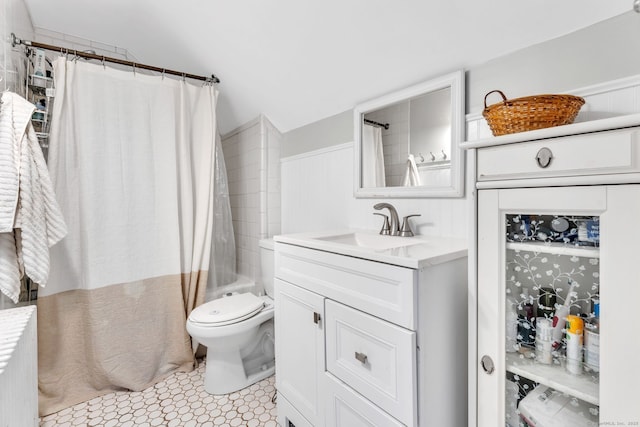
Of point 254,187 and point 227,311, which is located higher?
point 254,187

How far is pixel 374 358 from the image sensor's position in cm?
106

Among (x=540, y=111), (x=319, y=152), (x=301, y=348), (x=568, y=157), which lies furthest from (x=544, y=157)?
(x=319, y=152)

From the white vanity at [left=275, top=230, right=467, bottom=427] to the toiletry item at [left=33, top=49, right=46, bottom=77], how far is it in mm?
1757

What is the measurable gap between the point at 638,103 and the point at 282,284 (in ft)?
4.68

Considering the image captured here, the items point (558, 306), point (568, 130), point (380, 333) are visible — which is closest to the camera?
point (568, 130)

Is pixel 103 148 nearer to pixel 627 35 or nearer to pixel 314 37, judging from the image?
pixel 314 37

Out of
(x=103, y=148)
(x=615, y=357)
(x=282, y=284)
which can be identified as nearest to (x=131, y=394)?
(x=282, y=284)

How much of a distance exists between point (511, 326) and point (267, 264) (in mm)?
1622

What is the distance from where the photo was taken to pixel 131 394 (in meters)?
1.88

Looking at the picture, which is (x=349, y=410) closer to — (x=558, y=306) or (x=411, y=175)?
(x=558, y=306)

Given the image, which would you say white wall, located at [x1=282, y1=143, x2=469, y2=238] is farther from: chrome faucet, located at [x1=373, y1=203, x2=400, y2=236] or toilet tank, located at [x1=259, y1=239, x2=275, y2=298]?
toilet tank, located at [x1=259, y1=239, x2=275, y2=298]

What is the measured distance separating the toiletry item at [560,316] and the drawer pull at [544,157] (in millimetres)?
301

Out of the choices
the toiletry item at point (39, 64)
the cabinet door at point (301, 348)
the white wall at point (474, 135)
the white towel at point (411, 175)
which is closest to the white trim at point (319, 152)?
the white wall at point (474, 135)

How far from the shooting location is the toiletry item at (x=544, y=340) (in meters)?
0.83
